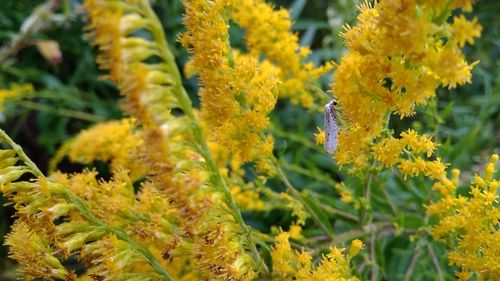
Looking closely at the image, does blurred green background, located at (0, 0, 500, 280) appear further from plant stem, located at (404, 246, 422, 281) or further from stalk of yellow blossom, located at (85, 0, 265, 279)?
stalk of yellow blossom, located at (85, 0, 265, 279)

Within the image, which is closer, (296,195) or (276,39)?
(296,195)

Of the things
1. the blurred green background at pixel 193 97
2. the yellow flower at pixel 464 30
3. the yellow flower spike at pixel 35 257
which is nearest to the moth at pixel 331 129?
the yellow flower at pixel 464 30

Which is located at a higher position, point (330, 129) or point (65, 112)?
point (330, 129)

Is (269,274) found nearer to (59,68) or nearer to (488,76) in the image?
(488,76)

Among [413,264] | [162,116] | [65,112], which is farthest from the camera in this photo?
[65,112]

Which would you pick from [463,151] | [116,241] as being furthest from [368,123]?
[463,151]

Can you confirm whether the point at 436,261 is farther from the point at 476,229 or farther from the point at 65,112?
the point at 65,112

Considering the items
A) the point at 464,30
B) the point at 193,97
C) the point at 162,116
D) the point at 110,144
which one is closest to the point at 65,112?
the point at 193,97
